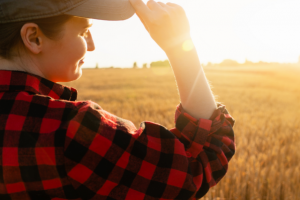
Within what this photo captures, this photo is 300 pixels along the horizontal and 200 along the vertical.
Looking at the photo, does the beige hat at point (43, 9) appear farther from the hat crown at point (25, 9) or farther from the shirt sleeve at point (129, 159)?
the shirt sleeve at point (129, 159)

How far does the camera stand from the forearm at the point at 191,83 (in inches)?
26.8

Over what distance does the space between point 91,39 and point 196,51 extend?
371 mm

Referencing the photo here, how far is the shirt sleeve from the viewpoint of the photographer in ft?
1.80

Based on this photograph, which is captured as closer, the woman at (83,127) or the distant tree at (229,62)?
the woman at (83,127)

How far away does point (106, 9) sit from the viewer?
29.4 inches

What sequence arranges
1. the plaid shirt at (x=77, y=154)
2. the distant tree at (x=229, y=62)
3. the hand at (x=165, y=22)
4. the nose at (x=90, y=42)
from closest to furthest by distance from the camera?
the plaid shirt at (x=77, y=154)
the hand at (x=165, y=22)
the nose at (x=90, y=42)
the distant tree at (x=229, y=62)

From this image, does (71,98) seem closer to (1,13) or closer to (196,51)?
(1,13)

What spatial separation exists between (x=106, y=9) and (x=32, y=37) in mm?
260

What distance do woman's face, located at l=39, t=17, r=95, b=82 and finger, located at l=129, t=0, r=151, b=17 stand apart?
0.16m

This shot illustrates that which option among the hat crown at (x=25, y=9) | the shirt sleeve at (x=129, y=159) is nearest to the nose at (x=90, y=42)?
the hat crown at (x=25, y=9)

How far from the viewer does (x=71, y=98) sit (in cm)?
83

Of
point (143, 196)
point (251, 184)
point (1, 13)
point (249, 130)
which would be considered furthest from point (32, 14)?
point (249, 130)

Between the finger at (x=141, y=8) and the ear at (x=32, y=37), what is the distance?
1.00 feet

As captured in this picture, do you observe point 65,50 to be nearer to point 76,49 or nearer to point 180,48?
point 76,49
